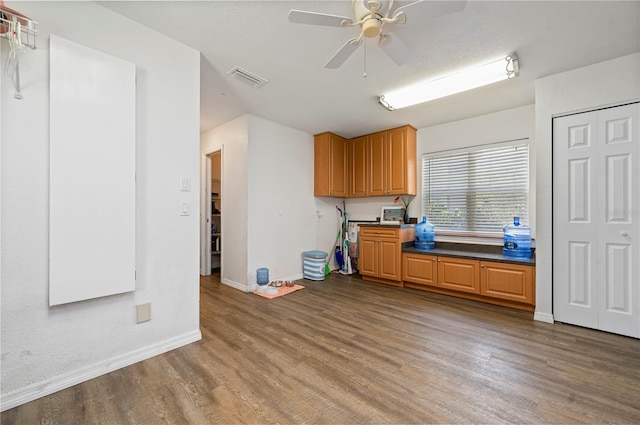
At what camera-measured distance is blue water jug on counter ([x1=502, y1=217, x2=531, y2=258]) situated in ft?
10.5

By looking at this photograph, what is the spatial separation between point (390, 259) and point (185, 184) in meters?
3.06

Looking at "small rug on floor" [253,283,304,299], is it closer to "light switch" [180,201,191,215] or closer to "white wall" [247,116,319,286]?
"white wall" [247,116,319,286]

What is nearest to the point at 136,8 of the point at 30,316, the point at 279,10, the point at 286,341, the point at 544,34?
the point at 279,10

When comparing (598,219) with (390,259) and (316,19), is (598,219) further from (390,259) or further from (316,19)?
(316,19)

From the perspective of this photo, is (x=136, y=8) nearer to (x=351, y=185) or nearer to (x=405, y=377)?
(x=405, y=377)

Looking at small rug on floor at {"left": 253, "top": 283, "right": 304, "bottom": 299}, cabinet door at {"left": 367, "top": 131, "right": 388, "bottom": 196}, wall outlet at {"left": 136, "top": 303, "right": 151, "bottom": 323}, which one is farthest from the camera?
cabinet door at {"left": 367, "top": 131, "right": 388, "bottom": 196}

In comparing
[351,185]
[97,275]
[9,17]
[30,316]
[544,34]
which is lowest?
[30,316]

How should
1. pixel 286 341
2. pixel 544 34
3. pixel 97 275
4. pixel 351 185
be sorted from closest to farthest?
pixel 97 275
pixel 544 34
pixel 286 341
pixel 351 185

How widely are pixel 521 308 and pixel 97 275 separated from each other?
406cm

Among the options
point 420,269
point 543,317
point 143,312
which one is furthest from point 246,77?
point 543,317

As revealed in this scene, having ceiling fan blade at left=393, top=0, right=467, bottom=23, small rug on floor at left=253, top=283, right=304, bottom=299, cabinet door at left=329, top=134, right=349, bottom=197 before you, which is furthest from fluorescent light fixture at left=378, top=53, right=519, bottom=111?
small rug on floor at left=253, top=283, right=304, bottom=299

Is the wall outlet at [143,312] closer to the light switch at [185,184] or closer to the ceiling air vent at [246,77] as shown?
the light switch at [185,184]

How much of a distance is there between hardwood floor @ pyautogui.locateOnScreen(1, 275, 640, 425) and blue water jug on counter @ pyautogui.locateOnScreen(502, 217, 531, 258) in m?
0.81

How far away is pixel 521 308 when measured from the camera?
298cm
